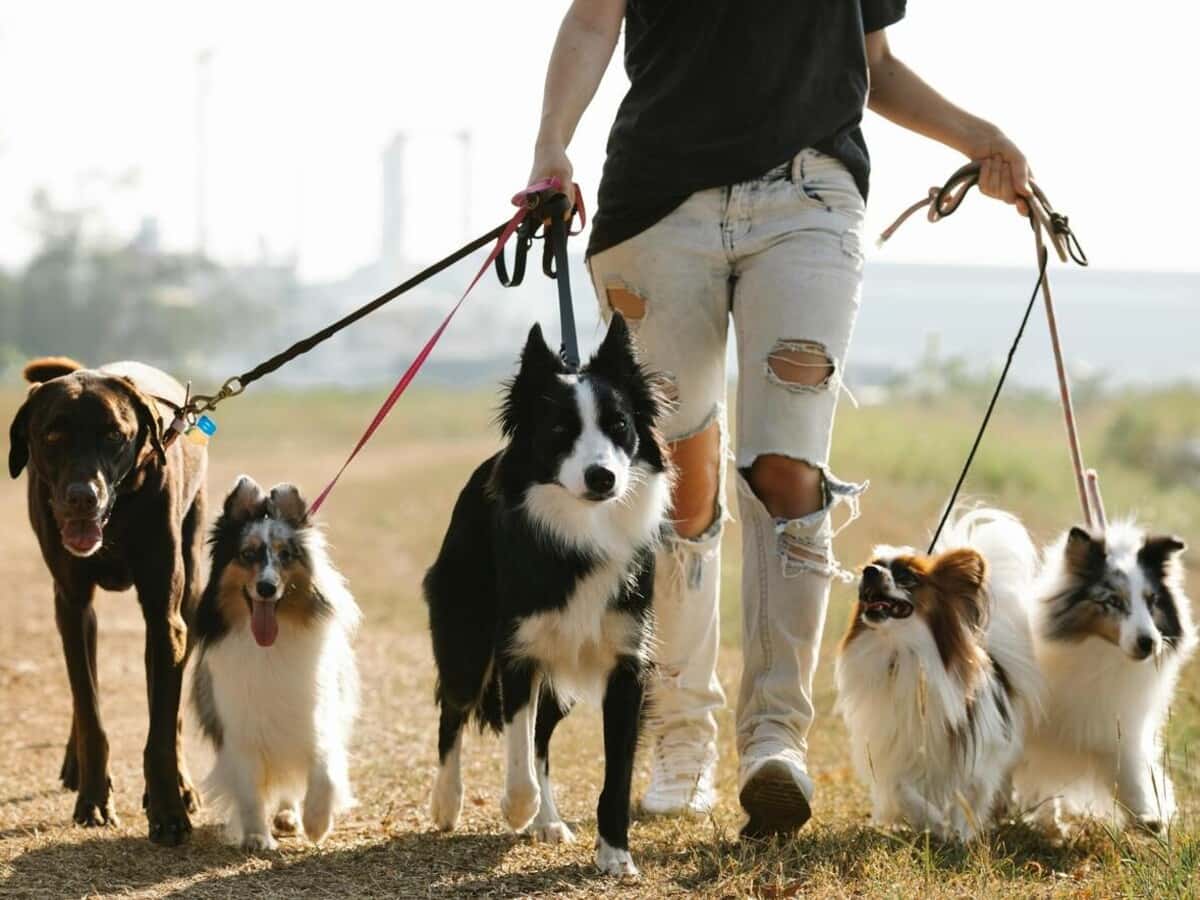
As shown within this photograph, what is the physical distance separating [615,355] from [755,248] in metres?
0.61

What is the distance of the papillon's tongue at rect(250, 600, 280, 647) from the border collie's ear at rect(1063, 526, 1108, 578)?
252cm

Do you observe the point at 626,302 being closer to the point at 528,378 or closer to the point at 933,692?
the point at 528,378

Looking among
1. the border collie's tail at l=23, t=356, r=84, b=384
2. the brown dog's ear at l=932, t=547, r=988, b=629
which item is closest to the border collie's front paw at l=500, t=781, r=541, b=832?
the brown dog's ear at l=932, t=547, r=988, b=629

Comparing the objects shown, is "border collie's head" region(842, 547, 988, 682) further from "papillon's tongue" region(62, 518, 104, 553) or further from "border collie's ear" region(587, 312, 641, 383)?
"papillon's tongue" region(62, 518, 104, 553)

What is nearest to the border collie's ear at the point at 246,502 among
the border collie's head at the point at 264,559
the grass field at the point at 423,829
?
the border collie's head at the point at 264,559

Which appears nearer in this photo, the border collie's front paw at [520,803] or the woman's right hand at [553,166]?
the border collie's front paw at [520,803]

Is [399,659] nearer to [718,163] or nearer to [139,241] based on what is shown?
[718,163]

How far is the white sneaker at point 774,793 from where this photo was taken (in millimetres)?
4574

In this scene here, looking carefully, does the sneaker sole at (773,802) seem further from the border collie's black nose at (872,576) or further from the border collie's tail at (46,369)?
the border collie's tail at (46,369)

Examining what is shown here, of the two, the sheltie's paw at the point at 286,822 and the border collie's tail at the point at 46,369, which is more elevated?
the border collie's tail at the point at 46,369

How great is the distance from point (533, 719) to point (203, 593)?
1.19m

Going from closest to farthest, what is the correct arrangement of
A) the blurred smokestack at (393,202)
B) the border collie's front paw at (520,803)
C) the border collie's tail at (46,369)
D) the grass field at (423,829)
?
the grass field at (423,829) → the border collie's front paw at (520,803) → the border collie's tail at (46,369) → the blurred smokestack at (393,202)

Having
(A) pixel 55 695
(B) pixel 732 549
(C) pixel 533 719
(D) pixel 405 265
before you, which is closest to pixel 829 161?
(C) pixel 533 719

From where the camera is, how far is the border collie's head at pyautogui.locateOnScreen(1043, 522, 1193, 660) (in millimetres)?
5164
